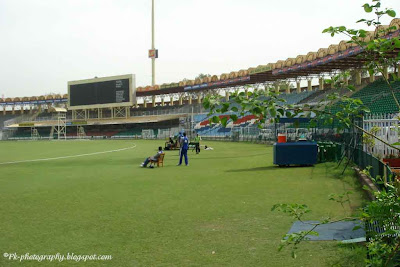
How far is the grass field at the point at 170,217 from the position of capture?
5.84 meters

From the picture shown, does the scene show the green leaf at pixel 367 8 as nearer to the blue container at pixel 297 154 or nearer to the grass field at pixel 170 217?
the grass field at pixel 170 217

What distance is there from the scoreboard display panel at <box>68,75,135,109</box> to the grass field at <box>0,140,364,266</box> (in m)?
60.7

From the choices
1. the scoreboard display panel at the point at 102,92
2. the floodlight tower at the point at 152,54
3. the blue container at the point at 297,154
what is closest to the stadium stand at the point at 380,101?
the blue container at the point at 297,154

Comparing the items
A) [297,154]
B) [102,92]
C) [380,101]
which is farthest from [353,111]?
[102,92]

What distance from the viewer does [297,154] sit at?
17875mm

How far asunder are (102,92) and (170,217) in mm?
72201

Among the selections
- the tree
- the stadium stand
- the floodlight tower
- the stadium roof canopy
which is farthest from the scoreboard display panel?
the tree

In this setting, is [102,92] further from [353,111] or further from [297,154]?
[353,111]

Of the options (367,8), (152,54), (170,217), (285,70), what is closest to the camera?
(367,8)

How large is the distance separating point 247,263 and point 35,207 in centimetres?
635

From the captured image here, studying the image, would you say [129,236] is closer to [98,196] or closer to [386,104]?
[98,196]

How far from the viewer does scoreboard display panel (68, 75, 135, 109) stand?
245 ft

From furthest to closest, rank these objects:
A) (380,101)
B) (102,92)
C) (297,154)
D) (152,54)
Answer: (152,54), (102,92), (380,101), (297,154)

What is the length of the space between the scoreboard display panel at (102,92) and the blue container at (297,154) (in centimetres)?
5952
